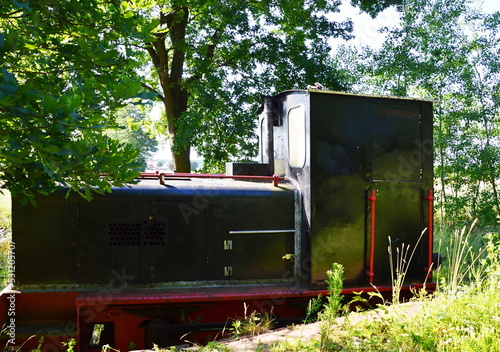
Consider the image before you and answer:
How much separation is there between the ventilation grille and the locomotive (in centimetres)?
1

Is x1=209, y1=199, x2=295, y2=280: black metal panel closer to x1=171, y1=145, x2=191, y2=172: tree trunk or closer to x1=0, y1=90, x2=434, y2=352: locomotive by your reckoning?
x1=0, y1=90, x2=434, y2=352: locomotive

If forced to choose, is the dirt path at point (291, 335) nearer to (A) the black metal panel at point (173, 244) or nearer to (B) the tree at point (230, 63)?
(A) the black metal panel at point (173, 244)

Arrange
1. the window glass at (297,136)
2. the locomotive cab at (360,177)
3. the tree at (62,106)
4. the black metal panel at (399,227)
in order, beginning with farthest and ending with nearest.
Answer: the black metal panel at (399,227) → the window glass at (297,136) → the locomotive cab at (360,177) → the tree at (62,106)

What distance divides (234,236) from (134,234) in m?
1.09

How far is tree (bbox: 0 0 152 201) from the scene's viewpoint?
2316 millimetres

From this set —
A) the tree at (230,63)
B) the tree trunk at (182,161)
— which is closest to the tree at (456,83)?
the tree at (230,63)

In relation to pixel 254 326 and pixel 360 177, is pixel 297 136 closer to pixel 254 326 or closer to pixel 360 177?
pixel 360 177

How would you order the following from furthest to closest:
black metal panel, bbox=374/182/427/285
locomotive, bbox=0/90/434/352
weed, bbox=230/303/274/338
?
black metal panel, bbox=374/182/427/285 < locomotive, bbox=0/90/434/352 < weed, bbox=230/303/274/338

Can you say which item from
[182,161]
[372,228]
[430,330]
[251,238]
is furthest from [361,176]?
[182,161]

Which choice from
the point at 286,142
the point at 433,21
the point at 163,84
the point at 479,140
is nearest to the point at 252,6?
the point at 163,84

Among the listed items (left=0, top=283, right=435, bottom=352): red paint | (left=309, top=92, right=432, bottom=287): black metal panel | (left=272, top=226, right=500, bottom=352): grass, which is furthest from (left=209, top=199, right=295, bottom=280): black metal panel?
(left=272, top=226, right=500, bottom=352): grass

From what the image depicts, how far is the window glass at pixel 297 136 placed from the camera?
15.9ft

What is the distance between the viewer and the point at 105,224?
458cm

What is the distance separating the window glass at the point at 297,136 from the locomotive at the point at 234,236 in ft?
0.04
